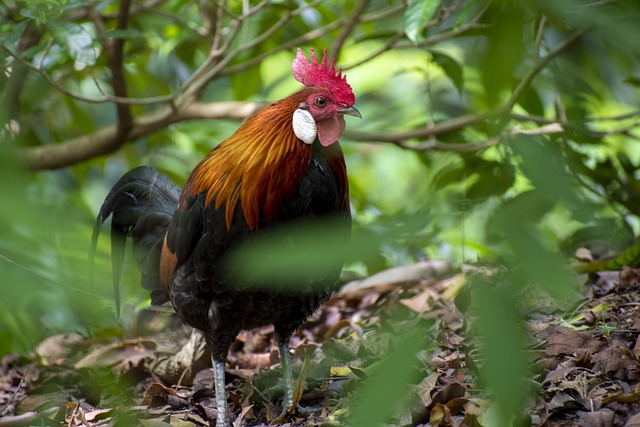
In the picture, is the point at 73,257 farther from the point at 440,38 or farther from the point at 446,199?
the point at 440,38

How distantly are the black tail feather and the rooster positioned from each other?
0.30 m

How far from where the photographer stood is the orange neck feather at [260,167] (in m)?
2.83

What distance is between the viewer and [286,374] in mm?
3225

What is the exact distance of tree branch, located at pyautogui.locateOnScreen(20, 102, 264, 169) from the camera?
171 inches

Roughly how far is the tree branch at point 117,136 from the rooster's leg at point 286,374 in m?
1.54

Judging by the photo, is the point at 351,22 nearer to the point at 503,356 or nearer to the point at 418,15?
the point at 418,15

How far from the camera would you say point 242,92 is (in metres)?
4.96

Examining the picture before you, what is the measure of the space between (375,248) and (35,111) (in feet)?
14.1

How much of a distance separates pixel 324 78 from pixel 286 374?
1308 mm

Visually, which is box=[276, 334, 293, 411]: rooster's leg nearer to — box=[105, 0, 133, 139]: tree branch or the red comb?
the red comb

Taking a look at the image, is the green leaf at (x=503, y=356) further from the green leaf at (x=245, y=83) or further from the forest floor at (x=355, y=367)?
the green leaf at (x=245, y=83)

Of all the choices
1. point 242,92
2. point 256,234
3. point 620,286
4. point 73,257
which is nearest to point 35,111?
point 242,92

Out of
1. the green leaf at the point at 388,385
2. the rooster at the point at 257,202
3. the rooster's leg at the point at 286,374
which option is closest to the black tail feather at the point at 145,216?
the rooster at the point at 257,202

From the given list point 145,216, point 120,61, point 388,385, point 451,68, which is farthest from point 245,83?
point 388,385
